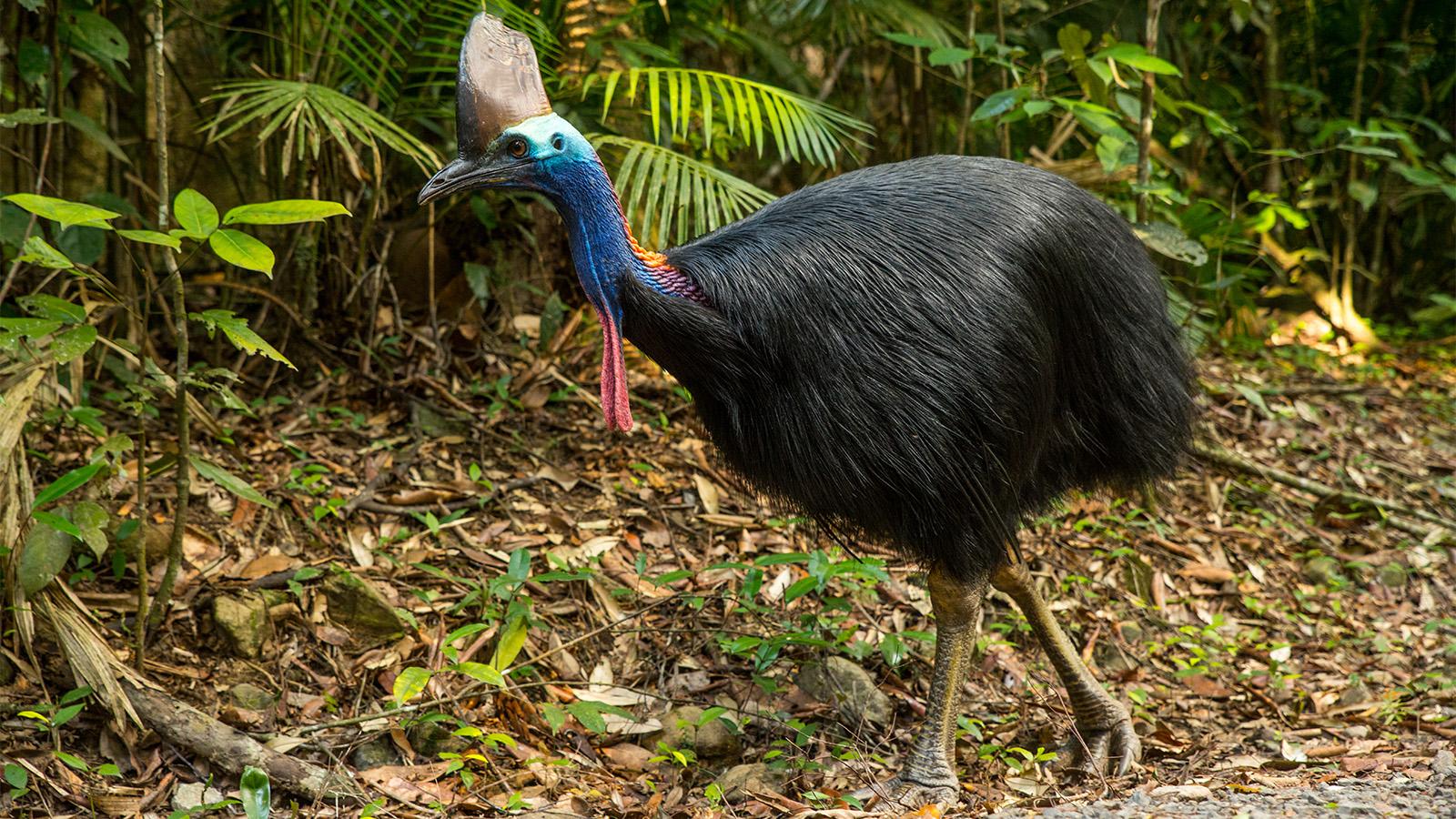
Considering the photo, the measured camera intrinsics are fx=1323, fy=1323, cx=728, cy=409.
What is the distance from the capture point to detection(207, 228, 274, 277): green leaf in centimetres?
242

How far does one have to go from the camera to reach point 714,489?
176 inches

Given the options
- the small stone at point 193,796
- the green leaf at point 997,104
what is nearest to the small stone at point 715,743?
the small stone at point 193,796

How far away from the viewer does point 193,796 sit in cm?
286

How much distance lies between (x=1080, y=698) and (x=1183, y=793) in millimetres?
573

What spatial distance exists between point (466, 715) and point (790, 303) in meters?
1.34

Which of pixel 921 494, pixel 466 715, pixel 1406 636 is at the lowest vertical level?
pixel 1406 636

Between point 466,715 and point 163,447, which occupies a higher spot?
point 163,447

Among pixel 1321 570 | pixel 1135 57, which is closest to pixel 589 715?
pixel 1135 57

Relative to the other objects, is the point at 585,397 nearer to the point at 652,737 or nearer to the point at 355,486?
the point at 355,486

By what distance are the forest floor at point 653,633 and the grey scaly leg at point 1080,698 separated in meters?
0.10

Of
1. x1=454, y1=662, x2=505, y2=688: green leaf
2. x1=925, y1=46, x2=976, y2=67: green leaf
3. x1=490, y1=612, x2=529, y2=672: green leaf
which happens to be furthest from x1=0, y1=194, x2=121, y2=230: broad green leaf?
x1=925, y1=46, x2=976, y2=67: green leaf

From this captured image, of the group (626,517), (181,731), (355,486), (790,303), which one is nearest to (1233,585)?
(626,517)

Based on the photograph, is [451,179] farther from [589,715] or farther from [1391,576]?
[1391,576]

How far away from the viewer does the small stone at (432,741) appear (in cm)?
315
